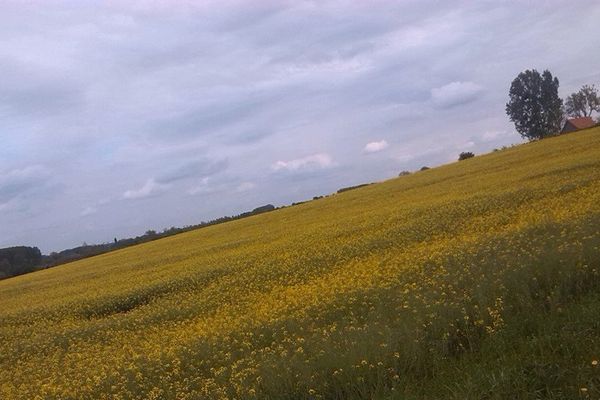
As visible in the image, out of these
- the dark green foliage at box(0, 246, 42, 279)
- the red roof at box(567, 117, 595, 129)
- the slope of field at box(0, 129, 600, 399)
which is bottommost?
the slope of field at box(0, 129, 600, 399)

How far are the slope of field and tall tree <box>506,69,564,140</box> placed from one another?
65295mm

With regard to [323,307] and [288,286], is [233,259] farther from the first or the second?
[323,307]

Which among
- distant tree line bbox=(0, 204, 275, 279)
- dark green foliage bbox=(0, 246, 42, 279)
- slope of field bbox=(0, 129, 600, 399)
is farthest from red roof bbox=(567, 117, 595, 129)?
slope of field bbox=(0, 129, 600, 399)

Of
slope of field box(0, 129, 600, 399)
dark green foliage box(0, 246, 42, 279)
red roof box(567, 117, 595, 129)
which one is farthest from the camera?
Result: red roof box(567, 117, 595, 129)

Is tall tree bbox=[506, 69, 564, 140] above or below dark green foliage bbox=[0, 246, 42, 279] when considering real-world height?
above

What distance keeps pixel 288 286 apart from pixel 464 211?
6180mm

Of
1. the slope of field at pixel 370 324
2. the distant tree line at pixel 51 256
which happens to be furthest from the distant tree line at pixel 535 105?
the slope of field at pixel 370 324

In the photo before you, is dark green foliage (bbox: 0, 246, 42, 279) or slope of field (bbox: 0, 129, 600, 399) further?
dark green foliage (bbox: 0, 246, 42, 279)

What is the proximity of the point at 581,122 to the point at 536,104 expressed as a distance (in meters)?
7.50

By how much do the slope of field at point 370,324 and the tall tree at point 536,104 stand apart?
65.3 m

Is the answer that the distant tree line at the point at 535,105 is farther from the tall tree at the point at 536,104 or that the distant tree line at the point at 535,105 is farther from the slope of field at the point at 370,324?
the slope of field at the point at 370,324

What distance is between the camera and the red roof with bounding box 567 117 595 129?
2985 inches

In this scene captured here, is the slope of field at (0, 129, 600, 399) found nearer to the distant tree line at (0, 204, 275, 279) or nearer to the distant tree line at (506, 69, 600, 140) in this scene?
the distant tree line at (0, 204, 275, 279)

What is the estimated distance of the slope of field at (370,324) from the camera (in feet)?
18.9
